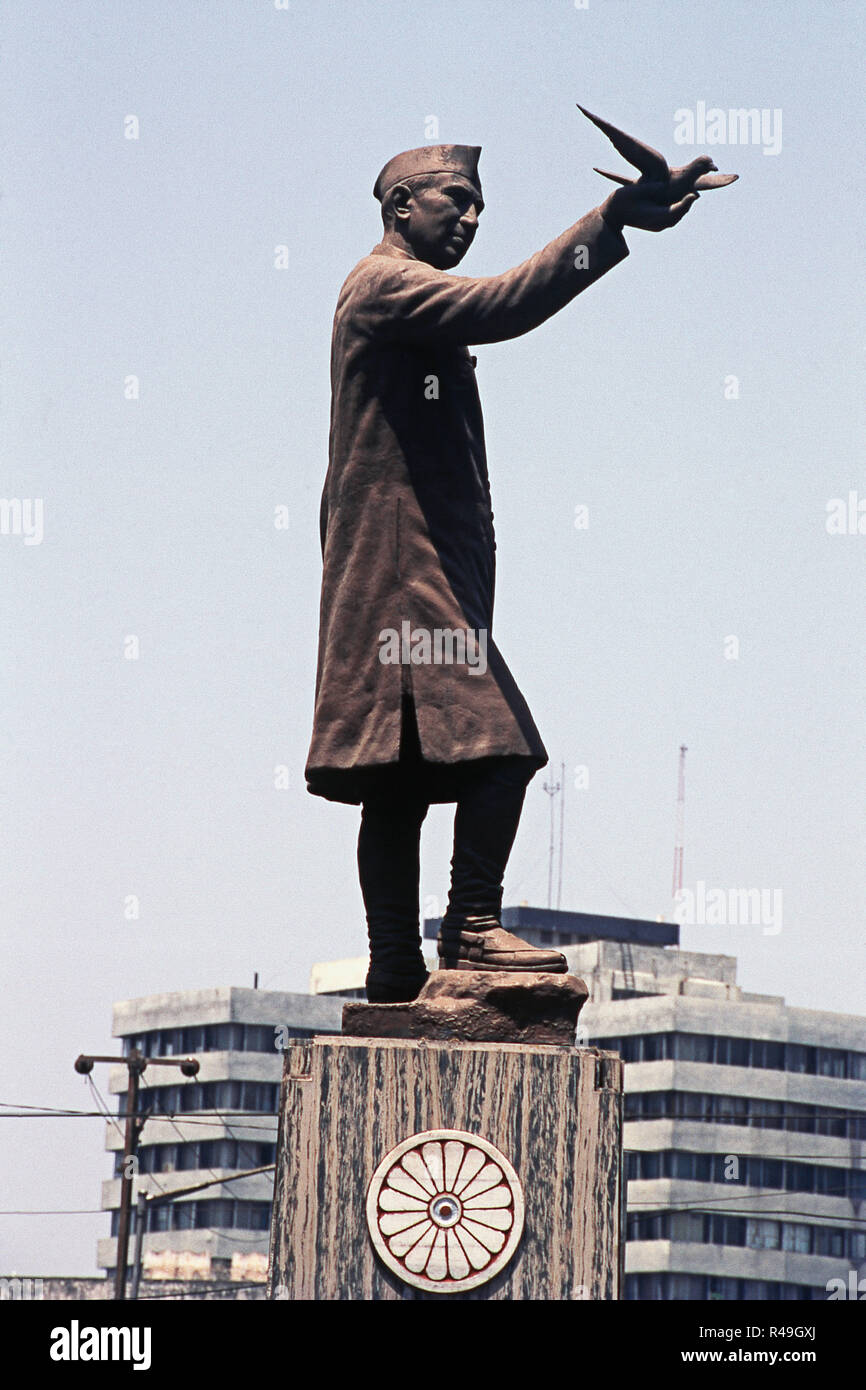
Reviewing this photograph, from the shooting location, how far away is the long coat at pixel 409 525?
9062 millimetres

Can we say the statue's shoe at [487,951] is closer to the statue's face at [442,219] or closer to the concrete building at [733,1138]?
the statue's face at [442,219]

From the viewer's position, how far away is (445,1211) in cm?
866

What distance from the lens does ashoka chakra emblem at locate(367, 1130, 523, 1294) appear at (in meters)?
8.59

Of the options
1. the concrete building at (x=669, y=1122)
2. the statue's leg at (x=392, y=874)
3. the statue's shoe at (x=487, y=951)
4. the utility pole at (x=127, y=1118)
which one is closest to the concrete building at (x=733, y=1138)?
the concrete building at (x=669, y=1122)

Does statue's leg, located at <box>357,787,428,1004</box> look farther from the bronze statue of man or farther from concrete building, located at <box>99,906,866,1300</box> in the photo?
concrete building, located at <box>99,906,866,1300</box>

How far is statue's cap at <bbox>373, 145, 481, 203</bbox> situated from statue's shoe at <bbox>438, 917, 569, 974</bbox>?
9.82ft

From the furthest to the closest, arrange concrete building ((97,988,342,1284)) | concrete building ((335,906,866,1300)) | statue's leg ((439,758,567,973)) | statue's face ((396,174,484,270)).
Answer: concrete building ((97,988,342,1284)), concrete building ((335,906,866,1300)), statue's face ((396,174,484,270)), statue's leg ((439,758,567,973))

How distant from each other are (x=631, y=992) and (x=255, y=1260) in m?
18.3

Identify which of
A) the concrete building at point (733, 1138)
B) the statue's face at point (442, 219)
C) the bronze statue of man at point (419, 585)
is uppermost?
the statue's face at point (442, 219)

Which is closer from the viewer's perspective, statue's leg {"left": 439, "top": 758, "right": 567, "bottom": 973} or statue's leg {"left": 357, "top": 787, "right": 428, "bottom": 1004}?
statue's leg {"left": 439, "top": 758, "right": 567, "bottom": 973}

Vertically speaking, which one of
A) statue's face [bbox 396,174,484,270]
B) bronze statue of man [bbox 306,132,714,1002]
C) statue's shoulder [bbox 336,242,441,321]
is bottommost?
bronze statue of man [bbox 306,132,714,1002]

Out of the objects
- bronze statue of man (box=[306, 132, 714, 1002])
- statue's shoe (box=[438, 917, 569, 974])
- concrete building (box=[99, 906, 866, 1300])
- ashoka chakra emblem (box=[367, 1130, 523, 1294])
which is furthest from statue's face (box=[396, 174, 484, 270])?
concrete building (box=[99, 906, 866, 1300])

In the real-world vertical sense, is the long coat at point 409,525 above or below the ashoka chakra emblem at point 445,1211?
above
